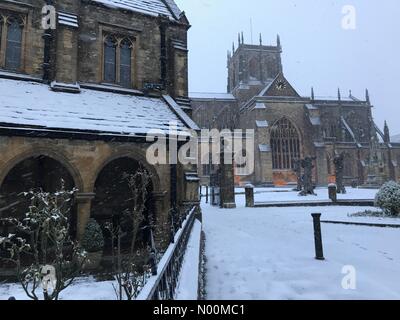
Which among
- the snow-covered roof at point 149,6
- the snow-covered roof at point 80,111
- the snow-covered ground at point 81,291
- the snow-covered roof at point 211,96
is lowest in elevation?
the snow-covered ground at point 81,291

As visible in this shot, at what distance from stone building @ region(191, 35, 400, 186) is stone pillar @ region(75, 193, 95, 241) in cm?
3032

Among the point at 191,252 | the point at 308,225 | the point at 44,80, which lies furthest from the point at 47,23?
the point at 308,225

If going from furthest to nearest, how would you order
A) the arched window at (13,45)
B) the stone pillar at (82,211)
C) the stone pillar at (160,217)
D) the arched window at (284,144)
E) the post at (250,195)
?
the arched window at (284,144)
the post at (250,195)
the arched window at (13,45)
the stone pillar at (160,217)
the stone pillar at (82,211)

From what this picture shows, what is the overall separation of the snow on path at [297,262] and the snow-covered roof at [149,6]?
1025 cm

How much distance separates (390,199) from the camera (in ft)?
41.2

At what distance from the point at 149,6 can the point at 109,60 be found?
359 centimetres

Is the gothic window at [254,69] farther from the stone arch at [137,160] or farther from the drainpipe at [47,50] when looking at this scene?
the stone arch at [137,160]

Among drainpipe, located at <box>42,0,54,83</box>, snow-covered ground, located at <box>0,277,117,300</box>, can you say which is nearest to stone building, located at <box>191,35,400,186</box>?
drainpipe, located at <box>42,0,54,83</box>

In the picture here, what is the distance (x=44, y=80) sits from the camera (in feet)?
38.0

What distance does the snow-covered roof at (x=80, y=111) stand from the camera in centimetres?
892

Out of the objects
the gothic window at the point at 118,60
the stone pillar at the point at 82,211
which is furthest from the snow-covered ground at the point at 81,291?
the gothic window at the point at 118,60

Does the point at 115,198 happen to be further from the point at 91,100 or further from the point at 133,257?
the point at 91,100

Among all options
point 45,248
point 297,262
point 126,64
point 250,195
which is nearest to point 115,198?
Answer: point 126,64
